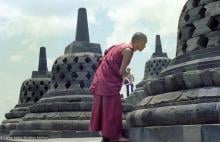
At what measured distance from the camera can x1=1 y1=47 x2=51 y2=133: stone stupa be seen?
2503 centimetres

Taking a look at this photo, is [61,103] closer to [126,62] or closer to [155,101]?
[155,101]

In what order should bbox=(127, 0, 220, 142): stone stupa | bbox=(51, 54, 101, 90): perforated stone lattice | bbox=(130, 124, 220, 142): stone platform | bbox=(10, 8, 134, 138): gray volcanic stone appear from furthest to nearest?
bbox=(51, 54, 101, 90): perforated stone lattice
bbox=(10, 8, 134, 138): gray volcanic stone
bbox=(127, 0, 220, 142): stone stupa
bbox=(130, 124, 220, 142): stone platform

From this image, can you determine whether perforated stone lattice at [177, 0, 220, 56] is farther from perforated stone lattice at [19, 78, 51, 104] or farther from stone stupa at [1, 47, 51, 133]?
perforated stone lattice at [19, 78, 51, 104]

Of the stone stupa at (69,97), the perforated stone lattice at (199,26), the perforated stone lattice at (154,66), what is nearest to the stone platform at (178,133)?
the perforated stone lattice at (199,26)

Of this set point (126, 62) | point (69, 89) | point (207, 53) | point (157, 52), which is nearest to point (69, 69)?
point (69, 89)

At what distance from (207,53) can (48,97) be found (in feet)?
39.5

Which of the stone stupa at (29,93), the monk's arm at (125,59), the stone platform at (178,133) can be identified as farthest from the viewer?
the stone stupa at (29,93)

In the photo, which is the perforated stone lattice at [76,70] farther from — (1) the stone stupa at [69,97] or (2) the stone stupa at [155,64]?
(2) the stone stupa at [155,64]

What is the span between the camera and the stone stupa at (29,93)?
82.1 ft

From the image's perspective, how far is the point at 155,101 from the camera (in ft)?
25.7

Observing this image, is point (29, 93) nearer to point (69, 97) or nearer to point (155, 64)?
point (69, 97)

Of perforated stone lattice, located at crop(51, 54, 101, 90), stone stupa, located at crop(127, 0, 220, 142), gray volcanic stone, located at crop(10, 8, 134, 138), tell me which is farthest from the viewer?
perforated stone lattice, located at crop(51, 54, 101, 90)

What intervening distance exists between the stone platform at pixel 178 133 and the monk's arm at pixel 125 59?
105cm

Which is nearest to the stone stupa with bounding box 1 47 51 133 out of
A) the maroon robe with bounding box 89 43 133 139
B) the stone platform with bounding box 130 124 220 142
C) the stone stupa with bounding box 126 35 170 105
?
the stone stupa with bounding box 126 35 170 105
